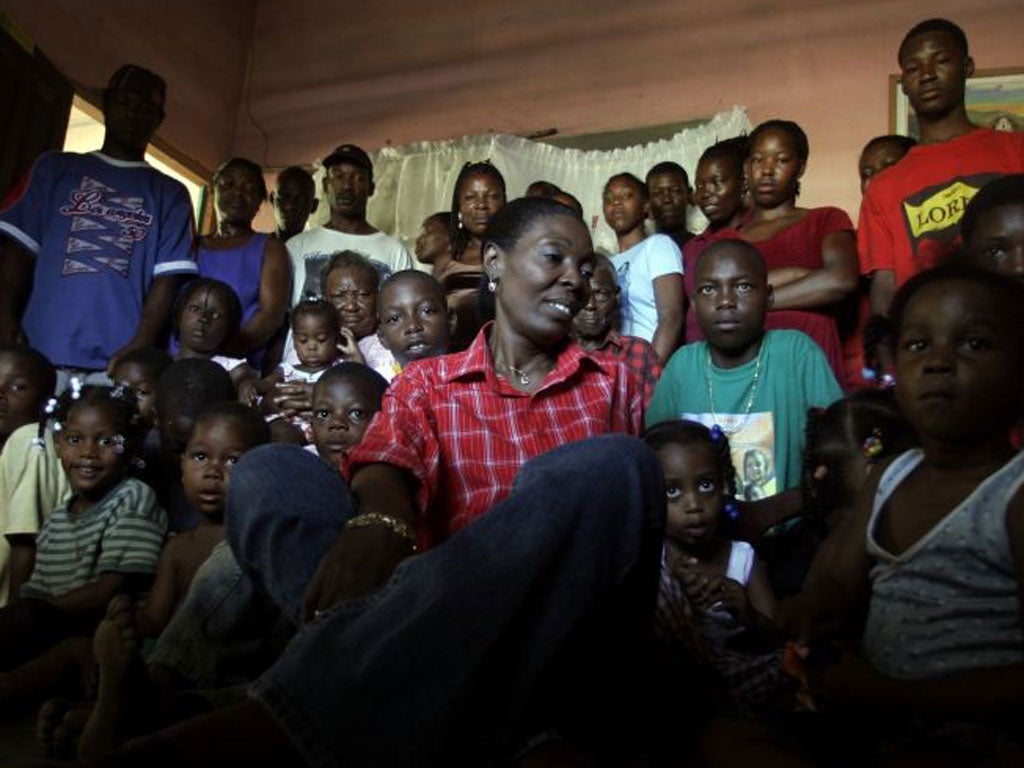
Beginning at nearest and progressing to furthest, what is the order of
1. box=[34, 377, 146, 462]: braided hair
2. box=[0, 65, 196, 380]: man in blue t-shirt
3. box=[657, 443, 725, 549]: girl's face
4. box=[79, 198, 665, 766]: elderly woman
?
box=[79, 198, 665, 766]: elderly woman → box=[657, 443, 725, 549]: girl's face → box=[34, 377, 146, 462]: braided hair → box=[0, 65, 196, 380]: man in blue t-shirt

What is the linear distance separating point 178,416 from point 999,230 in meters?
2.29

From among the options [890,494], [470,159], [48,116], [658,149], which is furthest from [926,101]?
[48,116]

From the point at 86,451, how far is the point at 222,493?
0.50 metres

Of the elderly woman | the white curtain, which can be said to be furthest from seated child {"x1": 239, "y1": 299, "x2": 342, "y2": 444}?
the white curtain

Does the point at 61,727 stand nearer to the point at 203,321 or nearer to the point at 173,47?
the point at 203,321

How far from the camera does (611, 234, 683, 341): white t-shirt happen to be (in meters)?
3.48

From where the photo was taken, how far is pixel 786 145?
11.1 feet

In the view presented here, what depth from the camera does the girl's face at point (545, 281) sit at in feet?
6.56

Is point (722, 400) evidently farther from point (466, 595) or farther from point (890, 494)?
point (466, 595)

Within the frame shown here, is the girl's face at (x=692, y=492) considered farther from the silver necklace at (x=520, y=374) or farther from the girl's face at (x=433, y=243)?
the girl's face at (x=433, y=243)

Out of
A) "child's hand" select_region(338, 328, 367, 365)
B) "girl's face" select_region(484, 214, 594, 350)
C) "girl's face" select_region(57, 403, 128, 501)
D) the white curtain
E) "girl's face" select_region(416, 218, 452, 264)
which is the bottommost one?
"girl's face" select_region(57, 403, 128, 501)

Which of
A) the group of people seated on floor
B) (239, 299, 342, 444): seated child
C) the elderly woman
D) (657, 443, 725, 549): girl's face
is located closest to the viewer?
the elderly woman

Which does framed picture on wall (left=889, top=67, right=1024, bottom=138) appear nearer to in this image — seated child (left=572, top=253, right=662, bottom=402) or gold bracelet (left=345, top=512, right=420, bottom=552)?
seated child (left=572, top=253, right=662, bottom=402)

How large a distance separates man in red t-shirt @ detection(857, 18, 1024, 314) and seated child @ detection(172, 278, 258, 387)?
212 centimetres
